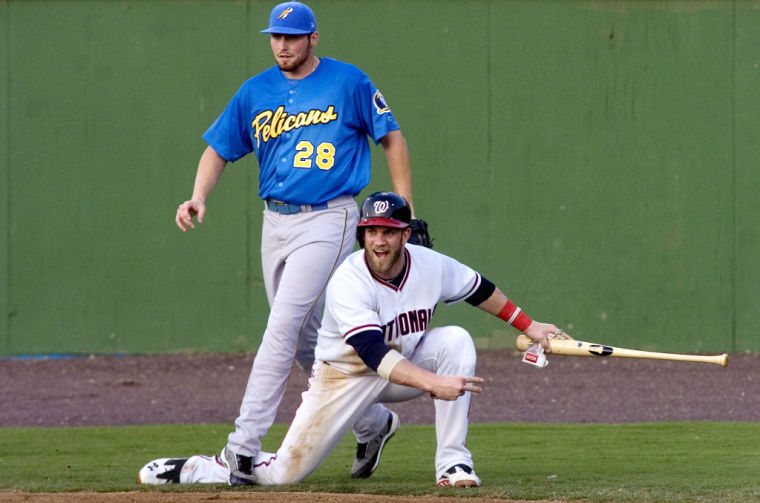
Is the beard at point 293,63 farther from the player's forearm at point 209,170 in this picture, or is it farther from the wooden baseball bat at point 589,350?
the wooden baseball bat at point 589,350

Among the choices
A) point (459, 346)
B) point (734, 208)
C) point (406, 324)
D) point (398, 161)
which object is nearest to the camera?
point (406, 324)

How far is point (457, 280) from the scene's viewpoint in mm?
5141

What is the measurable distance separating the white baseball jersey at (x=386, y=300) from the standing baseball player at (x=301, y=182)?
0.27m

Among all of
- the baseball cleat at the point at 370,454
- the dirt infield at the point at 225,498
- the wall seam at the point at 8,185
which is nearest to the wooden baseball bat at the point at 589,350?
the dirt infield at the point at 225,498

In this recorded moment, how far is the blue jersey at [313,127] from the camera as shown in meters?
5.38

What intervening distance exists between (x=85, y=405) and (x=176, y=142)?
118 inches

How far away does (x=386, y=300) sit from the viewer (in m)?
4.89

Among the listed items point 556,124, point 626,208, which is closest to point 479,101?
point 556,124

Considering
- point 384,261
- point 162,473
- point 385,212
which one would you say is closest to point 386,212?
point 385,212

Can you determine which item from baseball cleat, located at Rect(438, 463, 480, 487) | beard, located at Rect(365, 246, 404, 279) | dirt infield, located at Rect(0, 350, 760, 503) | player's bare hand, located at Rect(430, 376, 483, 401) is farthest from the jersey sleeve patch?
dirt infield, located at Rect(0, 350, 760, 503)

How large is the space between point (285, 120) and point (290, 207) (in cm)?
39

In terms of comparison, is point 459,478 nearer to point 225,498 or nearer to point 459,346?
point 459,346

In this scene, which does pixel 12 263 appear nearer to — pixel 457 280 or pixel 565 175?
pixel 565 175

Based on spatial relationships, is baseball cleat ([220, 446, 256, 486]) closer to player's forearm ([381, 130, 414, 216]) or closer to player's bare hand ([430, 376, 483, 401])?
player's bare hand ([430, 376, 483, 401])
